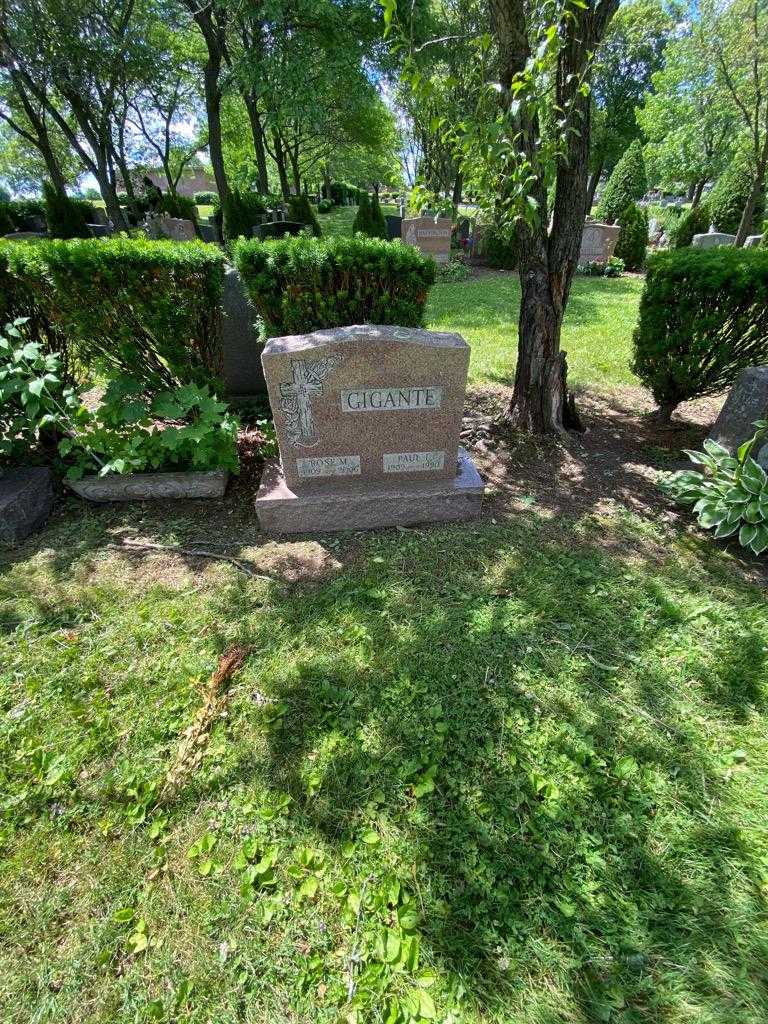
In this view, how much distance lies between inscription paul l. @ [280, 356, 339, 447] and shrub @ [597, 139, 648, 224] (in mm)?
18029

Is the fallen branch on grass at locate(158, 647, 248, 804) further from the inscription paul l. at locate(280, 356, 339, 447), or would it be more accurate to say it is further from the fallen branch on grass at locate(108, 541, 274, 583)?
the inscription paul l. at locate(280, 356, 339, 447)

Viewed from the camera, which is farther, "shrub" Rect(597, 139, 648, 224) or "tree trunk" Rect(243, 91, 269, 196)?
"shrub" Rect(597, 139, 648, 224)

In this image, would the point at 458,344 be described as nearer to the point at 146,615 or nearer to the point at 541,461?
the point at 541,461

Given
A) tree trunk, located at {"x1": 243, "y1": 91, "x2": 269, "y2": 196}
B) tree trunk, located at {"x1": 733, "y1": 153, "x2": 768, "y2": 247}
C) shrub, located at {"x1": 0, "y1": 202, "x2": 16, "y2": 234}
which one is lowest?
tree trunk, located at {"x1": 733, "y1": 153, "x2": 768, "y2": 247}

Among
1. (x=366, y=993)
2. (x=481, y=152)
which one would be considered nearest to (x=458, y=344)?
(x=481, y=152)

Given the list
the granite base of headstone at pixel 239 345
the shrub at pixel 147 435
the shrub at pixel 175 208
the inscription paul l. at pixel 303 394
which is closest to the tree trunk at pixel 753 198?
the granite base of headstone at pixel 239 345

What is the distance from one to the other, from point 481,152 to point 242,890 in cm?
365

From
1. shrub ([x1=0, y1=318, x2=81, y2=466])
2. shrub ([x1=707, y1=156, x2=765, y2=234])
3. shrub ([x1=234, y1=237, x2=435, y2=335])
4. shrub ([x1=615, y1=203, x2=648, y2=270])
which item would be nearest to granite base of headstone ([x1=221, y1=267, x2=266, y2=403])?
shrub ([x1=234, y1=237, x2=435, y2=335])

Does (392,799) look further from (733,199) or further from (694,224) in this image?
(733,199)

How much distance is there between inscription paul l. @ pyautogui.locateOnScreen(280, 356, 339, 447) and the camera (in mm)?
2914

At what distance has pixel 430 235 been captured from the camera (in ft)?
45.4

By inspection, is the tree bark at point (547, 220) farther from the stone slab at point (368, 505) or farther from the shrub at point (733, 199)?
the shrub at point (733, 199)

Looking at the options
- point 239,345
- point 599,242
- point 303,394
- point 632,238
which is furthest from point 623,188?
point 303,394

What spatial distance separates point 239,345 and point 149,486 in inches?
69.7
